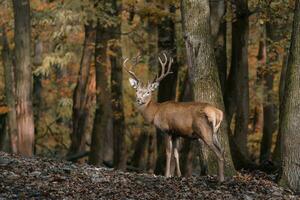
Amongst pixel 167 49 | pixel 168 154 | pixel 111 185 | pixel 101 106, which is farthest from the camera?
pixel 101 106

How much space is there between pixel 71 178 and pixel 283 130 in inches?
160

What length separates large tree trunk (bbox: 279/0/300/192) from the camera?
13.4 m

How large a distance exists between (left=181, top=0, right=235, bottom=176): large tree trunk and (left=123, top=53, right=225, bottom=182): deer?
445 mm

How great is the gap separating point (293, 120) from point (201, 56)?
2.22 meters

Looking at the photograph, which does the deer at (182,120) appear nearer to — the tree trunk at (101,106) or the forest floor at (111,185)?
the forest floor at (111,185)

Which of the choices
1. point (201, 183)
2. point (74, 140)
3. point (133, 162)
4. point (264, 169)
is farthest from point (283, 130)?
point (133, 162)

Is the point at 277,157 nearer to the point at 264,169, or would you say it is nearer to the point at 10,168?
the point at 264,169

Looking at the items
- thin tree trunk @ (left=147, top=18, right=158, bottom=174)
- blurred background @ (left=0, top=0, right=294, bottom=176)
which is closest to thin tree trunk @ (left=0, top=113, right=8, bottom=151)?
blurred background @ (left=0, top=0, right=294, bottom=176)

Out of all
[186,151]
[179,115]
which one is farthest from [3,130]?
[179,115]

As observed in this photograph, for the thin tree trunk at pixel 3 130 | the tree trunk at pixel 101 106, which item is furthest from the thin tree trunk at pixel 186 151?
the thin tree trunk at pixel 3 130

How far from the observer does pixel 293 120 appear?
13398 mm

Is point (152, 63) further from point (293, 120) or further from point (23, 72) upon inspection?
point (293, 120)

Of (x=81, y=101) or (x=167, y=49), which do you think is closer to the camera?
(x=167, y=49)

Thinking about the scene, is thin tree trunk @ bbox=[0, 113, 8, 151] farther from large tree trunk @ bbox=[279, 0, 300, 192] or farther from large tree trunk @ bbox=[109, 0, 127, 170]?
large tree trunk @ bbox=[279, 0, 300, 192]
